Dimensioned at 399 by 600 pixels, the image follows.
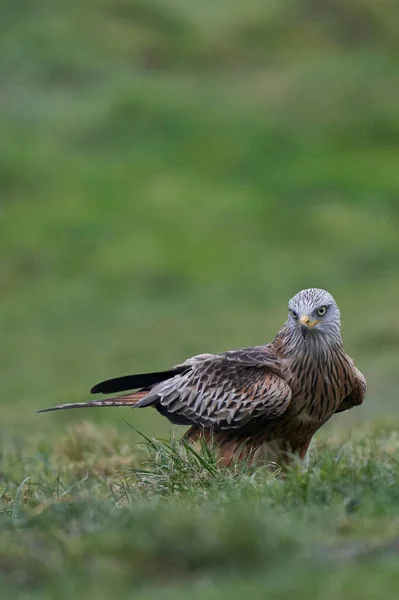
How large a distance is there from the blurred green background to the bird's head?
18.4 feet

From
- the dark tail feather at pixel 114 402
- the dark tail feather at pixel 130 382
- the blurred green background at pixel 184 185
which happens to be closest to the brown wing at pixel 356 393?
the dark tail feather at pixel 130 382

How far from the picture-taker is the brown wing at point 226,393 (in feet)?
25.3

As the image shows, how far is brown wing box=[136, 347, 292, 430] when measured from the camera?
7703 millimetres

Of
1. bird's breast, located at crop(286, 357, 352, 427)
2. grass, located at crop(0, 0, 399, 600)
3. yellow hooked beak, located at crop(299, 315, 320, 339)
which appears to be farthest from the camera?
bird's breast, located at crop(286, 357, 352, 427)

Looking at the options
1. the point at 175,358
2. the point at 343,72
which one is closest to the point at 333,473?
the point at 175,358

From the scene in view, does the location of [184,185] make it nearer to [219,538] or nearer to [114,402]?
[114,402]

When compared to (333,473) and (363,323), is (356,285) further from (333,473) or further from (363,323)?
(333,473)

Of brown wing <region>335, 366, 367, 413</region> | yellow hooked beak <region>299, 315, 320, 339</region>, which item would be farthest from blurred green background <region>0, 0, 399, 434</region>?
yellow hooked beak <region>299, 315, 320, 339</region>

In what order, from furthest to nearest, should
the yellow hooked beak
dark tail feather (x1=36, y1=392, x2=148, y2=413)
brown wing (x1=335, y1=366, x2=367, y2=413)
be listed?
dark tail feather (x1=36, y1=392, x2=148, y2=413) → brown wing (x1=335, y1=366, x2=367, y2=413) → the yellow hooked beak

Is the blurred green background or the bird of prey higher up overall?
the blurred green background

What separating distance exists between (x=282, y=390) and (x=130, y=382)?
114cm

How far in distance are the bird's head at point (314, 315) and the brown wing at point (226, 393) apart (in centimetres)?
29

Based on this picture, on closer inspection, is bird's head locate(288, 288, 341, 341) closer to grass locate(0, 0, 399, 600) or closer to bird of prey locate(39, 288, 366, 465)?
bird of prey locate(39, 288, 366, 465)

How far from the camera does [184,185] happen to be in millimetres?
29188
